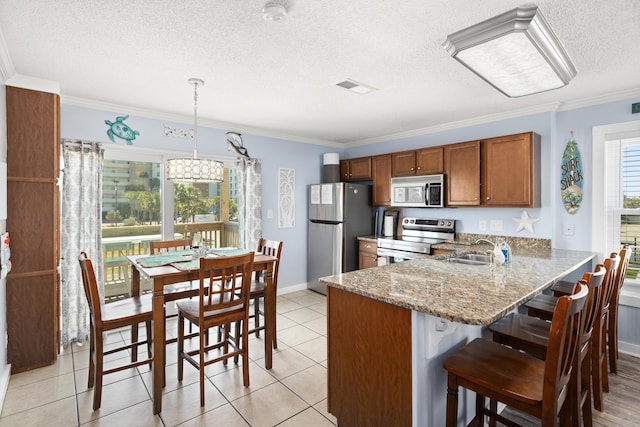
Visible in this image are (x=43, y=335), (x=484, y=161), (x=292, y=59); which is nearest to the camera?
(x=292, y=59)

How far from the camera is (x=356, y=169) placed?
515 centimetres

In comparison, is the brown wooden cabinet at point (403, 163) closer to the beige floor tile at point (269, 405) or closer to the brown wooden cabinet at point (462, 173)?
the brown wooden cabinet at point (462, 173)

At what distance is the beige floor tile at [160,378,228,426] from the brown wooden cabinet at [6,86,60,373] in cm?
132

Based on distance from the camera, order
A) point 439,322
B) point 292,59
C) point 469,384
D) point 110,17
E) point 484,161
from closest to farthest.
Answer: point 469,384
point 439,322
point 110,17
point 292,59
point 484,161

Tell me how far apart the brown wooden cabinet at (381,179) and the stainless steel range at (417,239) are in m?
0.46

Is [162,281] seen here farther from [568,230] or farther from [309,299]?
[568,230]

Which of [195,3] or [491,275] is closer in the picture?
[195,3]

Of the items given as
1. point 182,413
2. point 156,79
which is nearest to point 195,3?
point 156,79

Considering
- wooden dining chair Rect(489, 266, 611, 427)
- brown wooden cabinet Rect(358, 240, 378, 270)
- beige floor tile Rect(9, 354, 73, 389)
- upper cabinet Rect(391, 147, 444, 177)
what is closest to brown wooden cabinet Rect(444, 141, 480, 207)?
upper cabinet Rect(391, 147, 444, 177)

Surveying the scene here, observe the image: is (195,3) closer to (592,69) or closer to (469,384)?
(469,384)

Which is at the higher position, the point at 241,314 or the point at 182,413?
the point at 241,314

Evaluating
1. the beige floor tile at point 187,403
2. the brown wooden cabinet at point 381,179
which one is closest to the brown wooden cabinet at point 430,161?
the brown wooden cabinet at point 381,179

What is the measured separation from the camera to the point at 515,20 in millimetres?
Answer: 1705

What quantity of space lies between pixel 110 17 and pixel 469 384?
2643 mm
